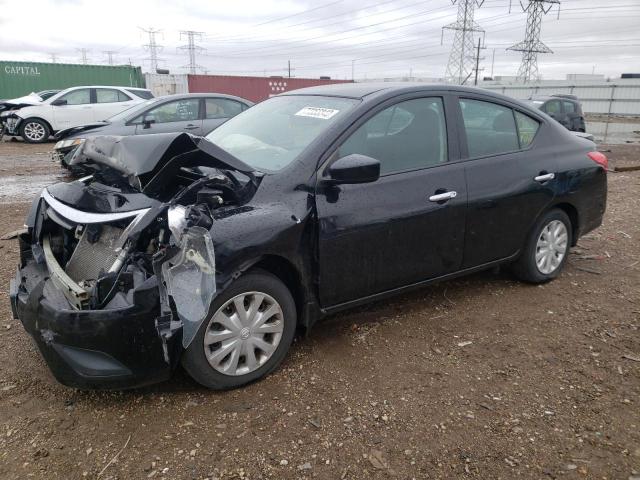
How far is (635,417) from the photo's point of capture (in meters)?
2.71

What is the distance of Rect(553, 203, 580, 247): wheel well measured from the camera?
175 inches

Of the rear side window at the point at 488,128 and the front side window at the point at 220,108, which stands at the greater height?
the front side window at the point at 220,108

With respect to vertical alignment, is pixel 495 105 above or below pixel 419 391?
above

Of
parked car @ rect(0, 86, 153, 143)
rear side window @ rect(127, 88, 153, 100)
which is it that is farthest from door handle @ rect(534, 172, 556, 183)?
rear side window @ rect(127, 88, 153, 100)

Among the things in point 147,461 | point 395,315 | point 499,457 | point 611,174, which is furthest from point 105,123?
point 611,174

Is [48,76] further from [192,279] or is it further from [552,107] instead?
[192,279]

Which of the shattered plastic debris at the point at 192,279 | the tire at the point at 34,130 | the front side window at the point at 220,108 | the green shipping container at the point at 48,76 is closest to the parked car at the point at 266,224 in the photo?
the shattered plastic debris at the point at 192,279

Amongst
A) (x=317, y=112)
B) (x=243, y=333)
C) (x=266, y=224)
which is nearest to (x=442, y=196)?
(x=317, y=112)

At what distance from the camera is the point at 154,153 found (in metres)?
2.60

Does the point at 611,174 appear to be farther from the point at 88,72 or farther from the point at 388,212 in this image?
the point at 88,72

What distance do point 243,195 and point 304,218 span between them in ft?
1.22

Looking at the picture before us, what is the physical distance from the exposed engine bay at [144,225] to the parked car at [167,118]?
→ 6278 mm

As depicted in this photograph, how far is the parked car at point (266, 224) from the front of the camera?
8.14 feet

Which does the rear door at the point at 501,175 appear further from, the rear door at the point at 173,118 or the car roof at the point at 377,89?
the rear door at the point at 173,118
